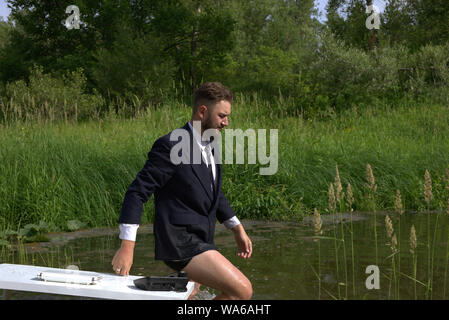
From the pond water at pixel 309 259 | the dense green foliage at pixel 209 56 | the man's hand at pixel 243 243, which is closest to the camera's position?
the man's hand at pixel 243 243

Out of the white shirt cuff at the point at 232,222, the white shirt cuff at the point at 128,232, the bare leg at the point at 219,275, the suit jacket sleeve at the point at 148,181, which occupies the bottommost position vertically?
the bare leg at the point at 219,275

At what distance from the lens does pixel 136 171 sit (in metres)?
8.22

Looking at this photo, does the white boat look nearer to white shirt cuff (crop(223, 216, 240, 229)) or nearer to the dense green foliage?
white shirt cuff (crop(223, 216, 240, 229))

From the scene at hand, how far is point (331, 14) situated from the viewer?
88.7ft

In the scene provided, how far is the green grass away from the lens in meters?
7.54

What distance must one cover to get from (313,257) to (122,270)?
11.0 ft

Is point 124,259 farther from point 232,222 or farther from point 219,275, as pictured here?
point 232,222

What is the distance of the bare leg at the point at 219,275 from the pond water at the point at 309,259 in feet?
3.58

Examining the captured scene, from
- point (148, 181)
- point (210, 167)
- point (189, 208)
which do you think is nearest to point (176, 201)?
point (189, 208)

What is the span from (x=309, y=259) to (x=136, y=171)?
3364 millimetres

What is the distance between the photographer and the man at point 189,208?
10.3 feet

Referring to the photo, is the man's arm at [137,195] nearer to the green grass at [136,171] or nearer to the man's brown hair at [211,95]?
the man's brown hair at [211,95]

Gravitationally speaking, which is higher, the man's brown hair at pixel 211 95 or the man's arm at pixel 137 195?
the man's brown hair at pixel 211 95

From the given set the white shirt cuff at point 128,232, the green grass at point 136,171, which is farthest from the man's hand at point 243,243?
the green grass at point 136,171
